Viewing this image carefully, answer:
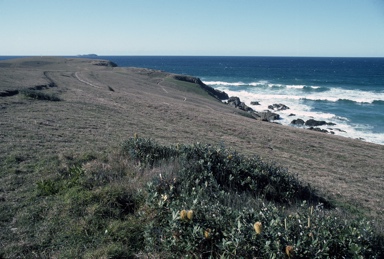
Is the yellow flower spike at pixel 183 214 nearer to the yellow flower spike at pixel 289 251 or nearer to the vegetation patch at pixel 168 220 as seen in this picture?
the vegetation patch at pixel 168 220

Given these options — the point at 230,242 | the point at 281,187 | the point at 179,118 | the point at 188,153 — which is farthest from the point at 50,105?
the point at 230,242

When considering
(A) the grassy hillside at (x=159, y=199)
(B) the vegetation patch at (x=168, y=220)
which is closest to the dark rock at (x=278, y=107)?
(A) the grassy hillside at (x=159, y=199)

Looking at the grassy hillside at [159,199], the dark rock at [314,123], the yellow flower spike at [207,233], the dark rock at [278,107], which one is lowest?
the dark rock at [278,107]

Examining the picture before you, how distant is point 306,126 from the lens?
1323 inches

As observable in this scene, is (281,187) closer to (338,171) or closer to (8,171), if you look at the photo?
(8,171)

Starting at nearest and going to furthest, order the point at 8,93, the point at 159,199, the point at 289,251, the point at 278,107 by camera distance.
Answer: the point at 289,251 → the point at 159,199 → the point at 8,93 → the point at 278,107

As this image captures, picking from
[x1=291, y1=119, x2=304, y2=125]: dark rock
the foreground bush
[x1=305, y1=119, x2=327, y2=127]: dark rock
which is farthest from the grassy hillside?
[x1=291, y1=119, x2=304, y2=125]: dark rock

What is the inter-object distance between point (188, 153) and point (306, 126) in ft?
96.7

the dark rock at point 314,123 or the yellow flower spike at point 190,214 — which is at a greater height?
the yellow flower spike at point 190,214

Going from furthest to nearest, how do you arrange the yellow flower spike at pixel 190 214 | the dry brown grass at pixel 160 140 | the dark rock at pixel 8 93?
the dark rock at pixel 8 93 < the dry brown grass at pixel 160 140 < the yellow flower spike at pixel 190 214

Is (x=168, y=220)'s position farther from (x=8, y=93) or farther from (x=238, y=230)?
(x=8, y=93)

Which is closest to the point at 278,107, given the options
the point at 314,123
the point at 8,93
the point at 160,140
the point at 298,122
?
the point at 298,122

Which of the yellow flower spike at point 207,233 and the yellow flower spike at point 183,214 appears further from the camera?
the yellow flower spike at point 183,214

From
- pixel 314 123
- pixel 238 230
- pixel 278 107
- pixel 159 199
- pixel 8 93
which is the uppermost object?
pixel 238 230
